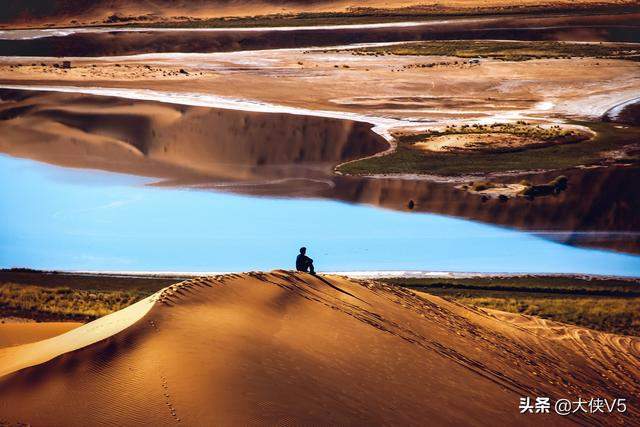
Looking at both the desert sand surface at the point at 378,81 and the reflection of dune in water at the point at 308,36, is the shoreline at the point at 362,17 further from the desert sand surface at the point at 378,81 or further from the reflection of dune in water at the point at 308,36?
the desert sand surface at the point at 378,81

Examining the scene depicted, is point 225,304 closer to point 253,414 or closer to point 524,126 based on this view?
point 253,414

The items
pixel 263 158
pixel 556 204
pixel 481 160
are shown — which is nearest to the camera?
pixel 556 204

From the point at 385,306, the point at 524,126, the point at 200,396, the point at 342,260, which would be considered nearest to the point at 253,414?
the point at 200,396

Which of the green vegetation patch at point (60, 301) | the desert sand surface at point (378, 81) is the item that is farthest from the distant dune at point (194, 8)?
the green vegetation patch at point (60, 301)

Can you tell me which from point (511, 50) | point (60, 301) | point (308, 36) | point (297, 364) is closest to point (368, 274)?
point (60, 301)

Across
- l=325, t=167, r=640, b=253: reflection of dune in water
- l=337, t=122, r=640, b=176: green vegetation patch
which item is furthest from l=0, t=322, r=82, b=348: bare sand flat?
l=337, t=122, r=640, b=176: green vegetation patch

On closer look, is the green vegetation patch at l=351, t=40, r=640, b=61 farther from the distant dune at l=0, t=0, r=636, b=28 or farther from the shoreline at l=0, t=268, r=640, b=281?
the shoreline at l=0, t=268, r=640, b=281

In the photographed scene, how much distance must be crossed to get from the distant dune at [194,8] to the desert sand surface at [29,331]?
283 feet

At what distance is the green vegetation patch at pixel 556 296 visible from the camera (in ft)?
75.0

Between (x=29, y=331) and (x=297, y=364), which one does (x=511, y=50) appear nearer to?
(x=29, y=331)

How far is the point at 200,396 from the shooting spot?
1212 cm

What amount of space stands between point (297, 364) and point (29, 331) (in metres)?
7.90

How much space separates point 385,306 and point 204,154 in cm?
2768

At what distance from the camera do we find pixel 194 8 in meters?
112
